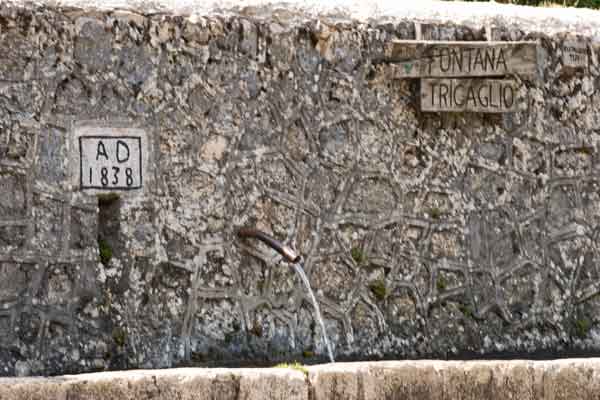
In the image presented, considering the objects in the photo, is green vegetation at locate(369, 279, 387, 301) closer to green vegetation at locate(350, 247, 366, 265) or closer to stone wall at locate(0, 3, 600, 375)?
stone wall at locate(0, 3, 600, 375)

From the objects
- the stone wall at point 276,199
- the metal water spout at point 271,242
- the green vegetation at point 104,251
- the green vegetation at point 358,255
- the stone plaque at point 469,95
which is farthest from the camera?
the stone plaque at point 469,95

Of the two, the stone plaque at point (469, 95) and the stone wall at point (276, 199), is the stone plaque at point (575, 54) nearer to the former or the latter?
the stone wall at point (276, 199)

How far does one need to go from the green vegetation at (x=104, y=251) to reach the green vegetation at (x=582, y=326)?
252cm

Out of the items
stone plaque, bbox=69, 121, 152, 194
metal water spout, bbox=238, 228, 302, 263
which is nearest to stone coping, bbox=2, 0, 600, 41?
stone plaque, bbox=69, 121, 152, 194

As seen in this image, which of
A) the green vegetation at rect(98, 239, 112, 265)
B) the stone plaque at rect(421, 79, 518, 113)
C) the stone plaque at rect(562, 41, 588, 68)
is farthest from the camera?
the stone plaque at rect(562, 41, 588, 68)

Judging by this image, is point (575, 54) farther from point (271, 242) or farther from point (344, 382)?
point (344, 382)

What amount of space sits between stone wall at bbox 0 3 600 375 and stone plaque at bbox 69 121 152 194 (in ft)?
0.05

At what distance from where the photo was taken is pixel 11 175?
7.06 m

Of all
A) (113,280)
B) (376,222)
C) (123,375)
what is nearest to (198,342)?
(113,280)

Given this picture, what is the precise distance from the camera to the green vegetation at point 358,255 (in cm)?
790

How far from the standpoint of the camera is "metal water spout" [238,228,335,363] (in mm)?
7384

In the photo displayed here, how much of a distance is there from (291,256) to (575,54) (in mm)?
2054

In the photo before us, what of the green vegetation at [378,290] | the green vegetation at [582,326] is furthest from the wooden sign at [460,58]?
the green vegetation at [582,326]

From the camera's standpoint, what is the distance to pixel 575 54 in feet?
27.7
